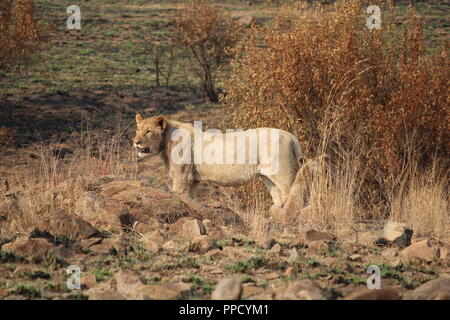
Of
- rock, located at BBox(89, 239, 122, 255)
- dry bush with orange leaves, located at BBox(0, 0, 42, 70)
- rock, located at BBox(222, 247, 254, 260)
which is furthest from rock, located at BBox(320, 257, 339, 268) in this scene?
dry bush with orange leaves, located at BBox(0, 0, 42, 70)

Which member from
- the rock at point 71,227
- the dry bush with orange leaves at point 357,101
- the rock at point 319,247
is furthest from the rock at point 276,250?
the dry bush with orange leaves at point 357,101

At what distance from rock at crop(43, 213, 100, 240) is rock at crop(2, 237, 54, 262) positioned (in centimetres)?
57

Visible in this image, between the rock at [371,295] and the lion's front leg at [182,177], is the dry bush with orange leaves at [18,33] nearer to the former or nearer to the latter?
the lion's front leg at [182,177]

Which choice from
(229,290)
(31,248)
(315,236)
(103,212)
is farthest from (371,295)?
(103,212)

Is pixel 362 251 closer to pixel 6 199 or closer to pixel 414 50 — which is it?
pixel 6 199

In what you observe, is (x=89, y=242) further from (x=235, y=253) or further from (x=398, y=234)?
(x=398, y=234)

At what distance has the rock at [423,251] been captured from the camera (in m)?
8.37

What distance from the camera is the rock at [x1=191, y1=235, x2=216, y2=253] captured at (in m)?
8.22

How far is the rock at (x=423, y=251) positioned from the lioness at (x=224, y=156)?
293 centimetres

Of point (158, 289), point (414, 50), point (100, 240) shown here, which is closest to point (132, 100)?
point (414, 50)

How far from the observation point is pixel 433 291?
6.37m

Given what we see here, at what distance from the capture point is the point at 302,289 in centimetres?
607

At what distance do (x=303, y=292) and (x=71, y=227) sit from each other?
358 cm
